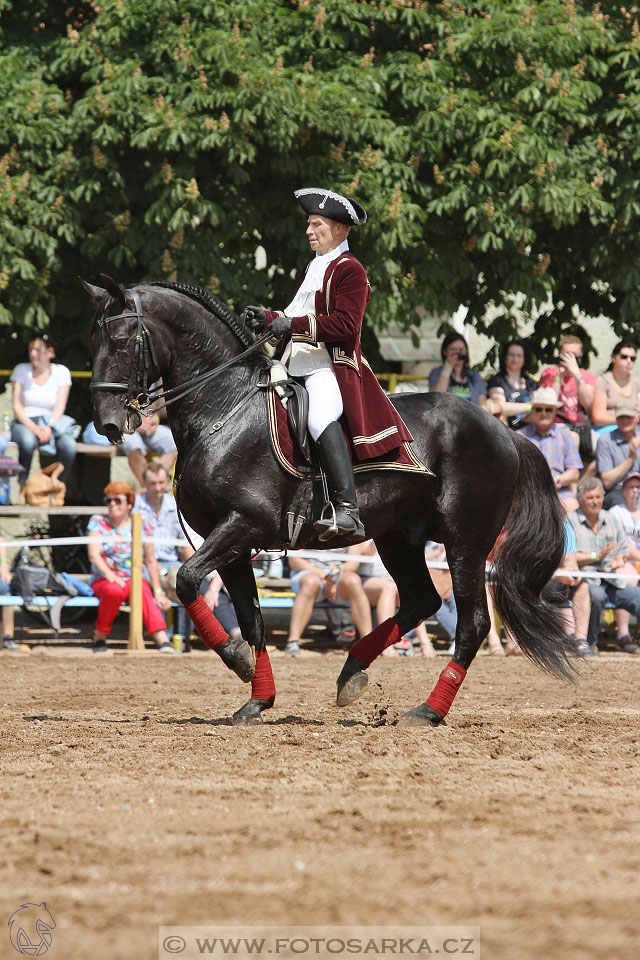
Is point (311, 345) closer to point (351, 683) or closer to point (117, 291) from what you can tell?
point (117, 291)

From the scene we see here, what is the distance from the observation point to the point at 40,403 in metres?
11.2

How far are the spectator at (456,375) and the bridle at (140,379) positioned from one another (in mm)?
5539

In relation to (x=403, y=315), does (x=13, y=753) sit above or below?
below

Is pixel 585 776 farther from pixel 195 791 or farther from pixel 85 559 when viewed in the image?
pixel 85 559

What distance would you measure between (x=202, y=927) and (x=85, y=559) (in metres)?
8.97

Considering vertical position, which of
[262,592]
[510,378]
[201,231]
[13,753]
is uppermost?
[201,231]

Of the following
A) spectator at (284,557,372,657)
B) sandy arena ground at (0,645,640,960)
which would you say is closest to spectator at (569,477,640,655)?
spectator at (284,557,372,657)

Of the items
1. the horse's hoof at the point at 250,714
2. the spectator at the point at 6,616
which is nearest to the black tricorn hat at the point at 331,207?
the horse's hoof at the point at 250,714

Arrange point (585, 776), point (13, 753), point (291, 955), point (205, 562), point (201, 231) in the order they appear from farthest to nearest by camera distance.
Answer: point (201, 231), point (205, 562), point (13, 753), point (585, 776), point (291, 955)

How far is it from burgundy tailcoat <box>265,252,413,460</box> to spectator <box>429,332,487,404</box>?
5.21m

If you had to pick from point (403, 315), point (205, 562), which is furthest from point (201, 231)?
point (205, 562)

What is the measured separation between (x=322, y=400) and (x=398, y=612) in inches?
59.6

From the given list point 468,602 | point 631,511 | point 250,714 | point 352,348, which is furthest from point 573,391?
point 250,714

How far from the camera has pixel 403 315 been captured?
1180cm
